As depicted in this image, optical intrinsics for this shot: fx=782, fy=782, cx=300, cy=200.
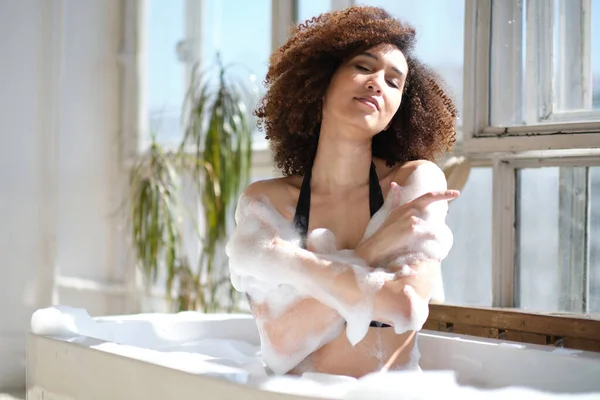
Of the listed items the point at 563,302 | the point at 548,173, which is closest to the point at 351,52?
the point at 548,173

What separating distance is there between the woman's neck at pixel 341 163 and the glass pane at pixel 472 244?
76cm

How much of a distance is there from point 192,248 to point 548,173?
6.30ft

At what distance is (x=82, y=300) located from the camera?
362 centimetres

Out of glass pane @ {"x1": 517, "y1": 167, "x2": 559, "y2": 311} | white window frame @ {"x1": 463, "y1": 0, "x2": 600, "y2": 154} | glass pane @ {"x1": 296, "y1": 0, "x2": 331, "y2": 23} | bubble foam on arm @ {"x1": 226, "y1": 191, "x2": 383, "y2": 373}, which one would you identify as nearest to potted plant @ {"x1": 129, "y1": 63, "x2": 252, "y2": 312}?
glass pane @ {"x1": 296, "y1": 0, "x2": 331, "y2": 23}

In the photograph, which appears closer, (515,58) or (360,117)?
(360,117)

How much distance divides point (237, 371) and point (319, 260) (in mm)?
276

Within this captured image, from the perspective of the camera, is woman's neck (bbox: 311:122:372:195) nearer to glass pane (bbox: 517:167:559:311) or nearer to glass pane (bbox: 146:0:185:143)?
glass pane (bbox: 517:167:559:311)

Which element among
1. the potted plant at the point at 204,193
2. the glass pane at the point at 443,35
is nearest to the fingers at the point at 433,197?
the glass pane at the point at 443,35

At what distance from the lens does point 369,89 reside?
64.9 inches

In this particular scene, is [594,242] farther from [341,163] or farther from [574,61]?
[341,163]

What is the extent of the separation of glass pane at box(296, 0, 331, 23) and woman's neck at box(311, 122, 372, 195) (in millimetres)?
1299

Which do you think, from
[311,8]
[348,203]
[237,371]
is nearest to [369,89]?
[348,203]

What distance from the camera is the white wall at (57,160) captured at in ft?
10.8

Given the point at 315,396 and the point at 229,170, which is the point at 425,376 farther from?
the point at 229,170
